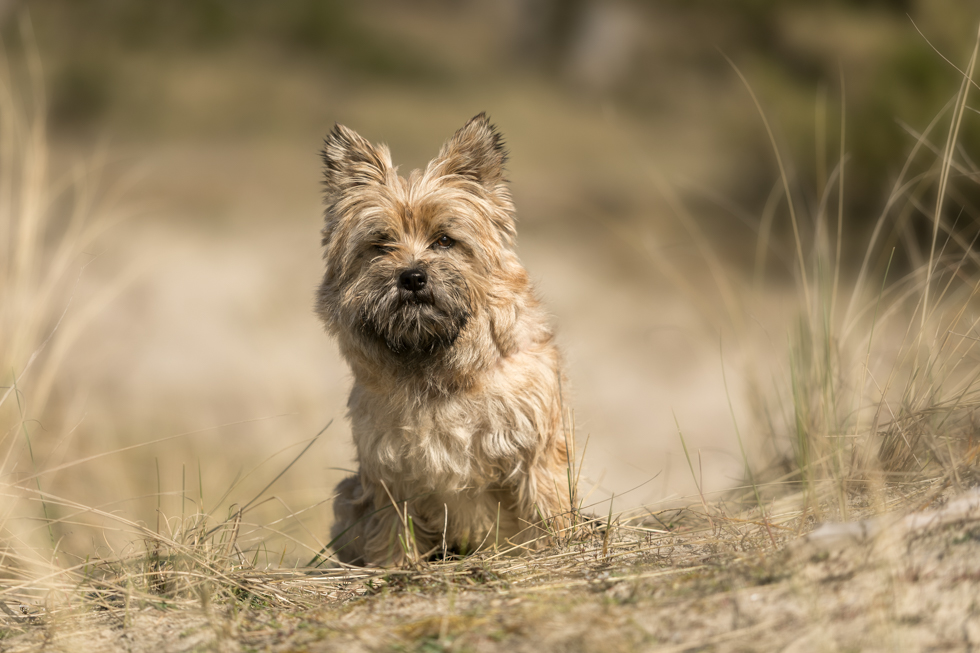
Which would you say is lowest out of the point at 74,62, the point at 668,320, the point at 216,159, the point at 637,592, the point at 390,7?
the point at 637,592

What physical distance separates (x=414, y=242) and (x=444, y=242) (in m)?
0.15

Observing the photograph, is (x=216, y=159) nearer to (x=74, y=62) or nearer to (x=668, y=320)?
(x=74, y=62)

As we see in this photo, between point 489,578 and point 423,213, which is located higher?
point 423,213

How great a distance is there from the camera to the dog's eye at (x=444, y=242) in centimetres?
375

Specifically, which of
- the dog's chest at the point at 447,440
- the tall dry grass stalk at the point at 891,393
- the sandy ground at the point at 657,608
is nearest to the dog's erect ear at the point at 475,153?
the dog's chest at the point at 447,440

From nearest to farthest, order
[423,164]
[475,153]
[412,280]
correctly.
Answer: [412,280] < [475,153] < [423,164]

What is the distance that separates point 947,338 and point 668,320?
38.7ft

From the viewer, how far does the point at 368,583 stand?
273cm

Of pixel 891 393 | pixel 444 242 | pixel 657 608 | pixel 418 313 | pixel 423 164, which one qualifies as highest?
pixel 423 164

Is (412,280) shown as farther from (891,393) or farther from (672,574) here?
(891,393)

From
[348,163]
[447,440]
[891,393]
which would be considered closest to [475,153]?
[348,163]

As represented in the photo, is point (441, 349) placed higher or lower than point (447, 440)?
higher

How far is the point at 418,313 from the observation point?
11.3ft

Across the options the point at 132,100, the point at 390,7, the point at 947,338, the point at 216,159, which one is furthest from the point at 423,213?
the point at 390,7
